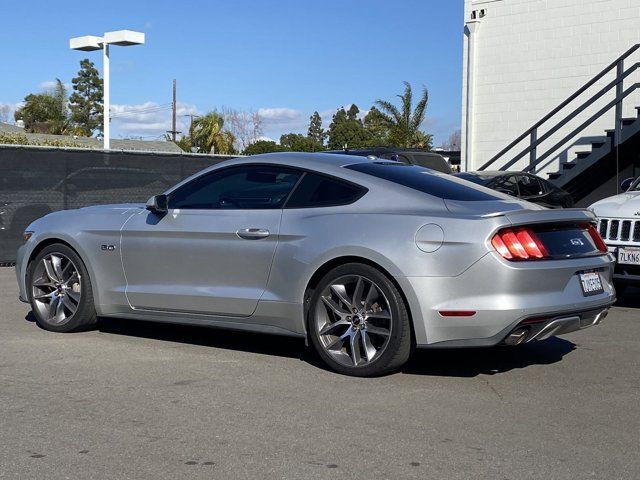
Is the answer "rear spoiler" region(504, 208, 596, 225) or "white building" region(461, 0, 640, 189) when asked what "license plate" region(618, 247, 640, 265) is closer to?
"rear spoiler" region(504, 208, 596, 225)

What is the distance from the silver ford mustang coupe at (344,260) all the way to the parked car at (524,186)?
809cm

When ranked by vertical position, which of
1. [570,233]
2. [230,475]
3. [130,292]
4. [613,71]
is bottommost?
[230,475]

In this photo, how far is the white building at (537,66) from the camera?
2208 cm

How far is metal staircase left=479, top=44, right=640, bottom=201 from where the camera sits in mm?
18609

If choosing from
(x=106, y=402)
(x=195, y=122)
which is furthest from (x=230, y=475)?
(x=195, y=122)

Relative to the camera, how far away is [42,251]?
7.92 m

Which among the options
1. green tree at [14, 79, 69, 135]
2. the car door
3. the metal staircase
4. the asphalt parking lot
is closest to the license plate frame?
the asphalt parking lot

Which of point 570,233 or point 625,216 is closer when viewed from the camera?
point 570,233

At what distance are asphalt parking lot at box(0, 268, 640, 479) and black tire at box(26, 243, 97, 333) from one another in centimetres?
18

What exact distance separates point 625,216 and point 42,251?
585cm

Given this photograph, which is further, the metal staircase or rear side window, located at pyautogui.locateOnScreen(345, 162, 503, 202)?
the metal staircase

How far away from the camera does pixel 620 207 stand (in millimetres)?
9688

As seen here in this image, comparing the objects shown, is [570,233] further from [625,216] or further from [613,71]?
[613,71]

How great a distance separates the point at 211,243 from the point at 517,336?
2.39m
